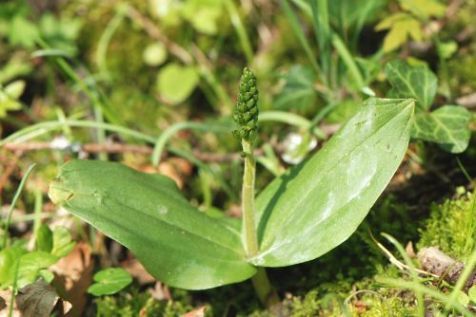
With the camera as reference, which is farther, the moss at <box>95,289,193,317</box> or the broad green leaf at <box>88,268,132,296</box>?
the moss at <box>95,289,193,317</box>

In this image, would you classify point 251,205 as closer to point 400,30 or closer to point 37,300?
point 37,300

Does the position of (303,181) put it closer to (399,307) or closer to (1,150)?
(399,307)

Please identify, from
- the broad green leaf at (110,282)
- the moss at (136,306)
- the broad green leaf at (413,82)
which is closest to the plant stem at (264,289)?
the moss at (136,306)

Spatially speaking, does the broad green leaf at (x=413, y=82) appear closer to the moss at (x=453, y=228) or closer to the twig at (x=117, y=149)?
the moss at (x=453, y=228)

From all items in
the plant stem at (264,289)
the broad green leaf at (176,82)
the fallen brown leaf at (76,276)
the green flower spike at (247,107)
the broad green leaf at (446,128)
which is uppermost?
the green flower spike at (247,107)

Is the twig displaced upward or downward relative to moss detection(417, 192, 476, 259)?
upward

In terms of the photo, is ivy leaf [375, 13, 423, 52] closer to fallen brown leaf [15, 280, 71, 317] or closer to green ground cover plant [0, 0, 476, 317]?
green ground cover plant [0, 0, 476, 317]

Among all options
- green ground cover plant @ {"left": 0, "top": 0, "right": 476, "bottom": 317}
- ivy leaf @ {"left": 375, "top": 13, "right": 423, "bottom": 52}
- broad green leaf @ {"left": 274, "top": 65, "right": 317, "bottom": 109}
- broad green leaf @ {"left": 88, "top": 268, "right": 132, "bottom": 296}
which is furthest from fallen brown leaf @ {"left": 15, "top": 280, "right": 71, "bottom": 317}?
ivy leaf @ {"left": 375, "top": 13, "right": 423, "bottom": 52}

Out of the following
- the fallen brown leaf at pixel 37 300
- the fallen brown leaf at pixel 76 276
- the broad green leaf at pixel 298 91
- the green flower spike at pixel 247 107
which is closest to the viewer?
the green flower spike at pixel 247 107
